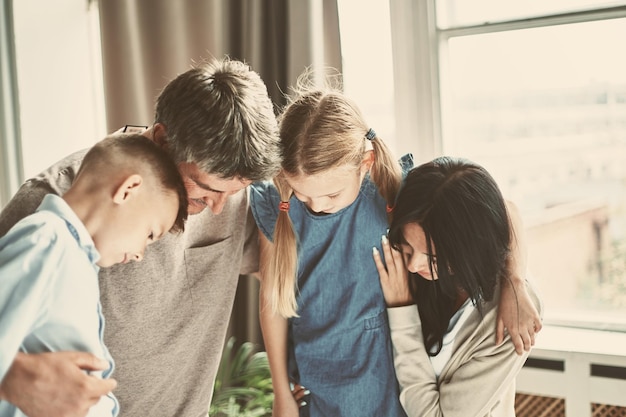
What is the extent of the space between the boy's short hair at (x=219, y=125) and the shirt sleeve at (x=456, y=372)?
1.65 feet

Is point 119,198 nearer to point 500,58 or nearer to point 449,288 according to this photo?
point 449,288

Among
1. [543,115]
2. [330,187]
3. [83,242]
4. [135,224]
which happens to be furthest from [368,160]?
[543,115]

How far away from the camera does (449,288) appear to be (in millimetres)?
1493

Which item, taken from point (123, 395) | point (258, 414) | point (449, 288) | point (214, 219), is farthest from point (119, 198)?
point (258, 414)

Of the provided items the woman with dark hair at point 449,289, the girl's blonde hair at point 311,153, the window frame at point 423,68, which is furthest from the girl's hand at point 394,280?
the window frame at point 423,68

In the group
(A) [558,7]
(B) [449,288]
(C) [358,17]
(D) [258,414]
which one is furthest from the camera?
(C) [358,17]

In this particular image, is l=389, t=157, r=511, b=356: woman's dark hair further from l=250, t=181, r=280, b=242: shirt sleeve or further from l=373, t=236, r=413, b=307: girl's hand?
l=250, t=181, r=280, b=242: shirt sleeve

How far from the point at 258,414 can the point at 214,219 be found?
2.94 feet

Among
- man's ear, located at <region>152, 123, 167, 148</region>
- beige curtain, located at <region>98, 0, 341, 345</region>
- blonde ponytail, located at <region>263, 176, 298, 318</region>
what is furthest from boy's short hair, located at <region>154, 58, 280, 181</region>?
beige curtain, located at <region>98, 0, 341, 345</region>

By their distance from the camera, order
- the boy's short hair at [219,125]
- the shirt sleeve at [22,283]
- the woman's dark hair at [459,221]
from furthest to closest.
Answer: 1. the woman's dark hair at [459,221]
2. the boy's short hair at [219,125]
3. the shirt sleeve at [22,283]

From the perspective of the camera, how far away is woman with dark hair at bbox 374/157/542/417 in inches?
56.9

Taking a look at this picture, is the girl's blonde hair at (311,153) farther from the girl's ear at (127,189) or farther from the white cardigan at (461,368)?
the girl's ear at (127,189)

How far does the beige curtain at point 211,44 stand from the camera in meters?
2.46

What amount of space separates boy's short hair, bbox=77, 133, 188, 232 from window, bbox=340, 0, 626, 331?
1528 millimetres
